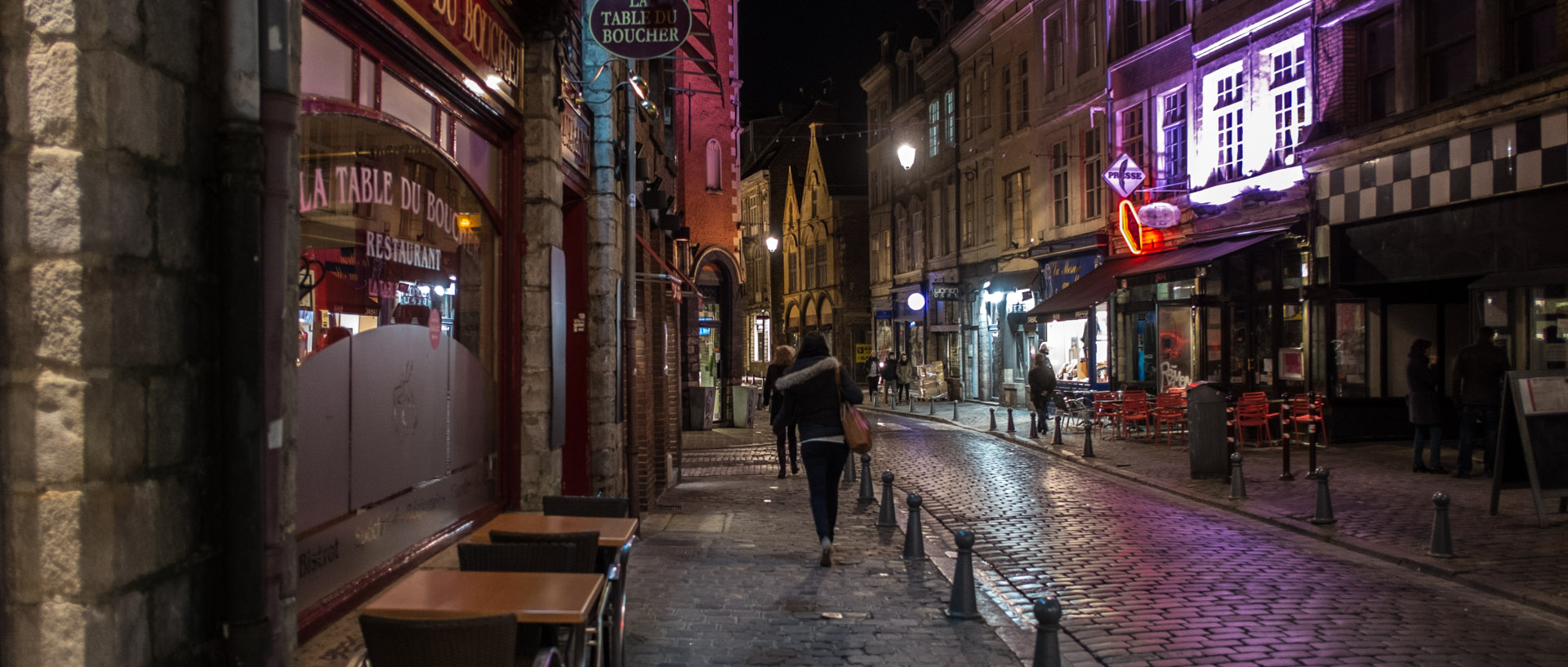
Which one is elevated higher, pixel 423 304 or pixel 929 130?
pixel 929 130

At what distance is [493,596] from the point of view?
405 centimetres

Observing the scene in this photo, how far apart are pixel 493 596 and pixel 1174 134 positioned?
21.2m

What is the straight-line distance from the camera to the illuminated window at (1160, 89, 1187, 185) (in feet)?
72.6

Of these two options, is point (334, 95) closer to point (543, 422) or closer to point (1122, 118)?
point (543, 422)

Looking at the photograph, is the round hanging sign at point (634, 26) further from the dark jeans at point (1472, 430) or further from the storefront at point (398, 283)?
the dark jeans at point (1472, 430)

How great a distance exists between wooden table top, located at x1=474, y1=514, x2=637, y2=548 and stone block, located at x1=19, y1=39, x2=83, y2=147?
113 inches

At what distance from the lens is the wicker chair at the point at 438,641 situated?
10.4 ft

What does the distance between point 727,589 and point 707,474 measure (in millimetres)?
7606

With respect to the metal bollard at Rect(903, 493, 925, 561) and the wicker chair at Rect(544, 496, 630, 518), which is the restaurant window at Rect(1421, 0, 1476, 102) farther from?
the wicker chair at Rect(544, 496, 630, 518)

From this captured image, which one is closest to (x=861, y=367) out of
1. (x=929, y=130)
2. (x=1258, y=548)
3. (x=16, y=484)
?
(x=929, y=130)

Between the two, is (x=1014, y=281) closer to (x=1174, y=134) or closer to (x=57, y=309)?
(x=1174, y=134)

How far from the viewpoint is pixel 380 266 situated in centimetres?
564

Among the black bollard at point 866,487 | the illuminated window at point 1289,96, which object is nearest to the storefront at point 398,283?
the black bollard at point 866,487

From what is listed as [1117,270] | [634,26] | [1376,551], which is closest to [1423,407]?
[1376,551]
